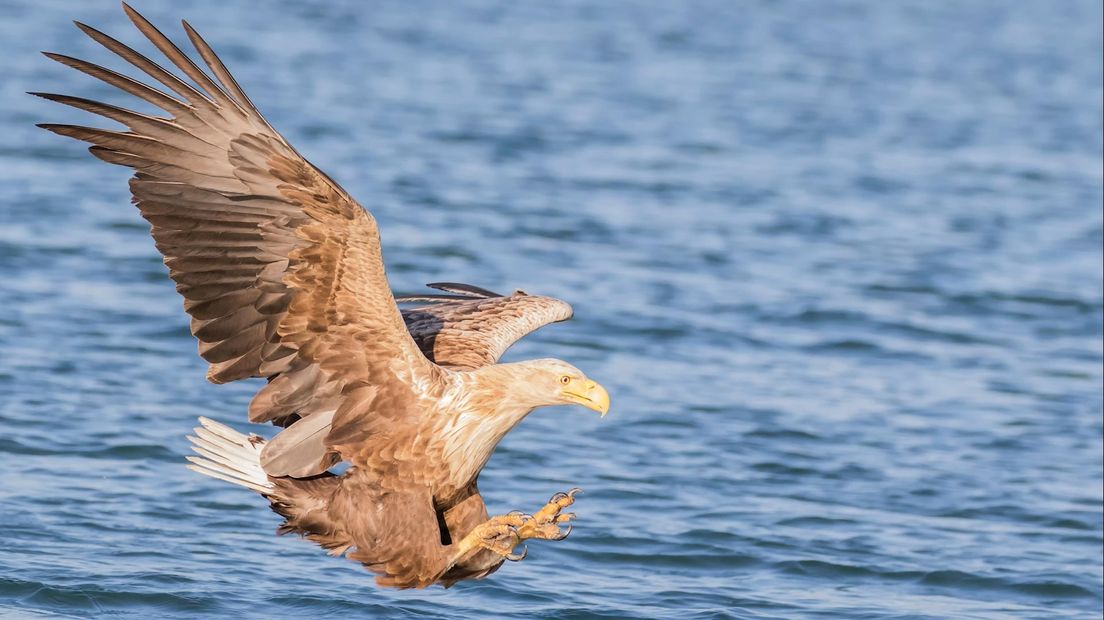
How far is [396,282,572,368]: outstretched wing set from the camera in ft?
20.4

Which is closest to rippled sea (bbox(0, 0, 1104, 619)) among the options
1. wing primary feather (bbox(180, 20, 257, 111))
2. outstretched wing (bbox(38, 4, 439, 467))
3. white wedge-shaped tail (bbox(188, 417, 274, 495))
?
white wedge-shaped tail (bbox(188, 417, 274, 495))

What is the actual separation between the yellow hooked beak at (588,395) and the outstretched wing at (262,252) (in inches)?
16.9

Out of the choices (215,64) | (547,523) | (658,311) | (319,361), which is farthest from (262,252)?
(658,311)

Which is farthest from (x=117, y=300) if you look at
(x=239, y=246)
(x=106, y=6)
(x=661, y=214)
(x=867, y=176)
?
(x=106, y=6)

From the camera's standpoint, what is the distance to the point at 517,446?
9.09m

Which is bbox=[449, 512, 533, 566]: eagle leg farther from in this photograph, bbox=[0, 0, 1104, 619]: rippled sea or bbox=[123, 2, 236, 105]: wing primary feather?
bbox=[0, 0, 1104, 619]: rippled sea

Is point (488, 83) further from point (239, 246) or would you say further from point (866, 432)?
point (239, 246)

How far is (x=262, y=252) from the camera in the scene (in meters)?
5.43

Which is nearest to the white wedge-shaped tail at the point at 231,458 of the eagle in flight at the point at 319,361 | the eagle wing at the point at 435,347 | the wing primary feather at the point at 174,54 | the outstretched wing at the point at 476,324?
the eagle in flight at the point at 319,361

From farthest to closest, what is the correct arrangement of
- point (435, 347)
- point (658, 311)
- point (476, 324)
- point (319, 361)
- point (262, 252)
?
1. point (658, 311)
2. point (476, 324)
3. point (435, 347)
4. point (319, 361)
5. point (262, 252)

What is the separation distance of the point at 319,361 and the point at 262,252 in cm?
37

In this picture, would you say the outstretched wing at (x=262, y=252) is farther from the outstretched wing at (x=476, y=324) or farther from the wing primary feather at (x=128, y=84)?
the outstretched wing at (x=476, y=324)

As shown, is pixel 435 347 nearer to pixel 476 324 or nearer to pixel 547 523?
pixel 476 324

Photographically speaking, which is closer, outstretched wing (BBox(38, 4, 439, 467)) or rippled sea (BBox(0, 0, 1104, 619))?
outstretched wing (BBox(38, 4, 439, 467))
